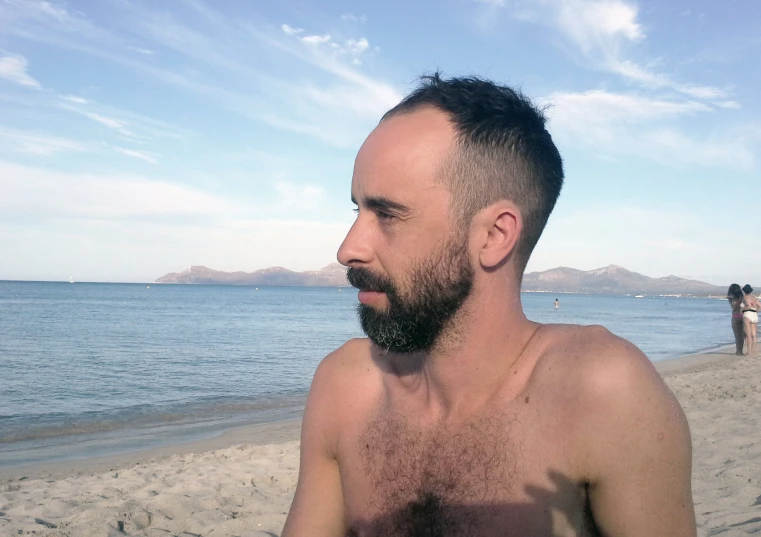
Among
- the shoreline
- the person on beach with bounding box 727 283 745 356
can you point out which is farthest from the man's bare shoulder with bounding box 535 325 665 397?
the person on beach with bounding box 727 283 745 356

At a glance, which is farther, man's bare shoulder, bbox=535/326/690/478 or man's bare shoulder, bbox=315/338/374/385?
man's bare shoulder, bbox=315/338/374/385

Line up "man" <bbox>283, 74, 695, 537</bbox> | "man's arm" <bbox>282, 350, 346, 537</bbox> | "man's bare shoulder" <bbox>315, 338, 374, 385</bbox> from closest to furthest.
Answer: "man" <bbox>283, 74, 695, 537</bbox> < "man's arm" <bbox>282, 350, 346, 537</bbox> < "man's bare shoulder" <bbox>315, 338, 374, 385</bbox>

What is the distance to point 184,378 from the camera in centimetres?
1578

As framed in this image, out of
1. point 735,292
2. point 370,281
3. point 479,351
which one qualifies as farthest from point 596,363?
point 735,292

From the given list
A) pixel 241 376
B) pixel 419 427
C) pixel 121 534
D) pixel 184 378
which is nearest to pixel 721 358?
pixel 241 376

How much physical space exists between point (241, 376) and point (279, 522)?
11.8 metres

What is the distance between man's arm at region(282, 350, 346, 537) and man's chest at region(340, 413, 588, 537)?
0.05 meters

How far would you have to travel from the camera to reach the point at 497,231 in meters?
1.63

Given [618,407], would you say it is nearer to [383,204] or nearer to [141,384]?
[383,204]

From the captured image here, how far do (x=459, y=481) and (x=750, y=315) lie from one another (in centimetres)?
1710

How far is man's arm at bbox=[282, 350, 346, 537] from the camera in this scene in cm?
177

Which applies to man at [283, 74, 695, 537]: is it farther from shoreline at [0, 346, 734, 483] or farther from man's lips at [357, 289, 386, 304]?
shoreline at [0, 346, 734, 483]

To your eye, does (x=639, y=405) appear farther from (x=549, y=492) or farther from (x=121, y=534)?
(x=121, y=534)

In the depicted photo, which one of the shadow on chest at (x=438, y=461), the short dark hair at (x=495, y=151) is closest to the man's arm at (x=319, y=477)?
the shadow on chest at (x=438, y=461)
